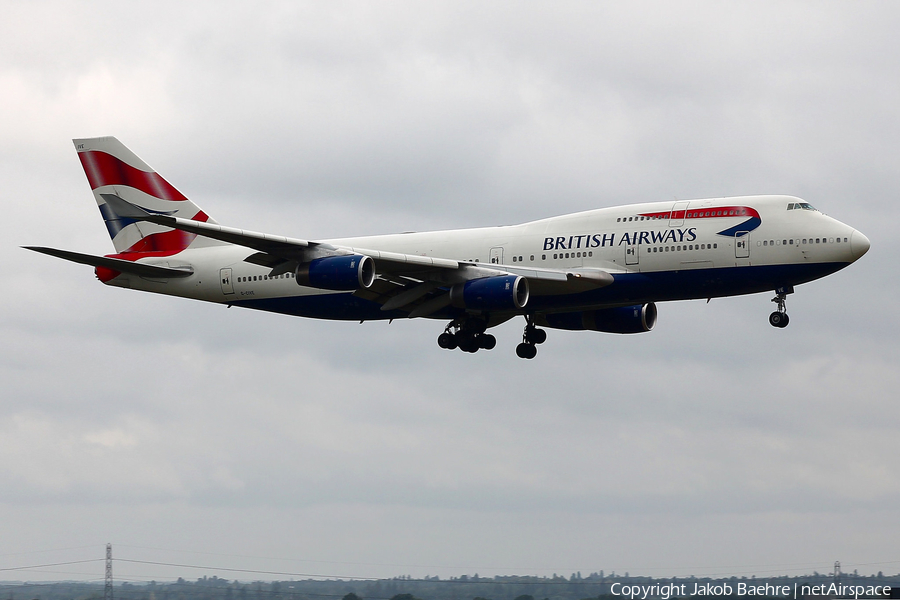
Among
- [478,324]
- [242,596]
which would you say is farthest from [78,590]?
[478,324]

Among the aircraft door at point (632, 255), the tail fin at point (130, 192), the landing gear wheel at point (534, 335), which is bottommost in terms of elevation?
the landing gear wheel at point (534, 335)

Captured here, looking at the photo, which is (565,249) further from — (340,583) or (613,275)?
(340,583)

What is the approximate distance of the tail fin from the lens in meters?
58.3

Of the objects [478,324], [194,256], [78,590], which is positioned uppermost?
[194,256]

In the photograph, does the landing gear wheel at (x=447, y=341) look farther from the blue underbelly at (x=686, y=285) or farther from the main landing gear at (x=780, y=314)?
the main landing gear at (x=780, y=314)

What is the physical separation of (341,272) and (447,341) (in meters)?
10.3

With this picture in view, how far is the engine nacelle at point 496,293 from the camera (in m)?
46.8

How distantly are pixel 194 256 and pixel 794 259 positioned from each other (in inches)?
1163

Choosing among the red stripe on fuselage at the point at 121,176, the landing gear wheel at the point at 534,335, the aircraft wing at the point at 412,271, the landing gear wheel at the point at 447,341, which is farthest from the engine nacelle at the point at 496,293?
the red stripe on fuselage at the point at 121,176

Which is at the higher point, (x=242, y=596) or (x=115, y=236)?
(x=115, y=236)

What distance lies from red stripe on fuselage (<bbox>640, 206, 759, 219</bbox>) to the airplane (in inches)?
2.0

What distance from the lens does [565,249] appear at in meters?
49.3

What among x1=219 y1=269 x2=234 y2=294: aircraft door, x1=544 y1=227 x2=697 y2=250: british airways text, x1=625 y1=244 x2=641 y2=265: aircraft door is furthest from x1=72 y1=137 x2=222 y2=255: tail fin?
x1=625 y1=244 x2=641 y2=265: aircraft door

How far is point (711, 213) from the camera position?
47.1 meters
